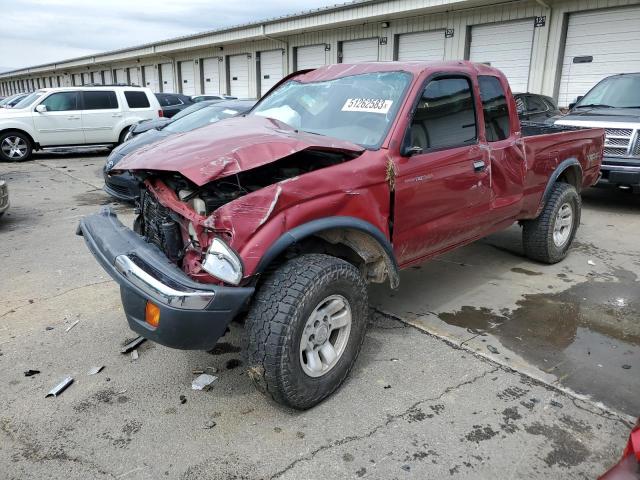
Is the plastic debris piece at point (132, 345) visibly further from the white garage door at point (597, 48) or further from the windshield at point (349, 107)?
the white garage door at point (597, 48)

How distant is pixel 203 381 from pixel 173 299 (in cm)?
97

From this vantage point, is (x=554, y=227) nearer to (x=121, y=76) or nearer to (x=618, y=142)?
(x=618, y=142)

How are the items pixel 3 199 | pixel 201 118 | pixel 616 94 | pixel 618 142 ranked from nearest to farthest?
pixel 3 199, pixel 618 142, pixel 201 118, pixel 616 94

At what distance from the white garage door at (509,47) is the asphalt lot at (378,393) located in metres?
10.9

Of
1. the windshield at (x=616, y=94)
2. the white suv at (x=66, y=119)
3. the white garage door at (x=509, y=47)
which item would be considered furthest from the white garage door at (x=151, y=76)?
the windshield at (x=616, y=94)

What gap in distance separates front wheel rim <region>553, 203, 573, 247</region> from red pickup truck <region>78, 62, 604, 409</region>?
3.97 ft

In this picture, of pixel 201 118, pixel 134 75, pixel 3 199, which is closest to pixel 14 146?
pixel 3 199

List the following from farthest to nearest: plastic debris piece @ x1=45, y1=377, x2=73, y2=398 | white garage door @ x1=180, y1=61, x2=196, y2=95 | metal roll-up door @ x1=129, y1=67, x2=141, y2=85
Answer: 1. metal roll-up door @ x1=129, y1=67, x2=141, y2=85
2. white garage door @ x1=180, y1=61, x2=196, y2=95
3. plastic debris piece @ x1=45, y1=377, x2=73, y2=398

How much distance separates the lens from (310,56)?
69.1 feet

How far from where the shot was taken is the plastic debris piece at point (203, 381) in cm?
321

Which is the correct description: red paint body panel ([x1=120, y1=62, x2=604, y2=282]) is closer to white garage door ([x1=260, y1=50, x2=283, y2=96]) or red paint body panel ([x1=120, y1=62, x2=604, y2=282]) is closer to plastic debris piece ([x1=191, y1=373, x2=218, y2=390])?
plastic debris piece ([x1=191, y1=373, x2=218, y2=390])

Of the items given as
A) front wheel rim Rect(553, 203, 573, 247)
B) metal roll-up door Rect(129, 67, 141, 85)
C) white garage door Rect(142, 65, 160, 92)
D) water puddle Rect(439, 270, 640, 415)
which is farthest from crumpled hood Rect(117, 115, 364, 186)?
metal roll-up door Rect(129, 67, 141, 85)

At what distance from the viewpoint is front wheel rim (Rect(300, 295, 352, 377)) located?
291 cm

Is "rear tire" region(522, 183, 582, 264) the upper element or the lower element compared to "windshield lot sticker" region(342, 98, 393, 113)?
lower
